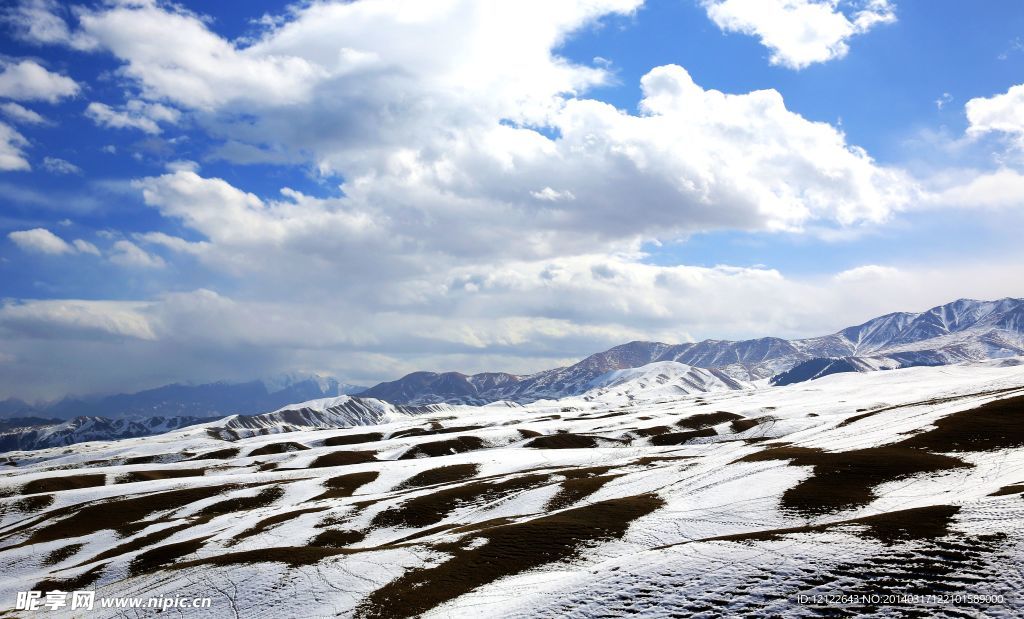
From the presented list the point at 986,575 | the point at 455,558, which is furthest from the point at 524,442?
the point at 986,575

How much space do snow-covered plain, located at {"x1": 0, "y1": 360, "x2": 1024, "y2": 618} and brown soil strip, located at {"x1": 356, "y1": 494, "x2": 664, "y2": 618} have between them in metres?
0.18

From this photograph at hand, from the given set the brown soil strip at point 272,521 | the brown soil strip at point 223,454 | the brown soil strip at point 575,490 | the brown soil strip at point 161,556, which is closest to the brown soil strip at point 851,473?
the brown soil strip at point 575,490

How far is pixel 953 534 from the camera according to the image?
24.9 meters

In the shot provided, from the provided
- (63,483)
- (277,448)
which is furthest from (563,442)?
(63,483)

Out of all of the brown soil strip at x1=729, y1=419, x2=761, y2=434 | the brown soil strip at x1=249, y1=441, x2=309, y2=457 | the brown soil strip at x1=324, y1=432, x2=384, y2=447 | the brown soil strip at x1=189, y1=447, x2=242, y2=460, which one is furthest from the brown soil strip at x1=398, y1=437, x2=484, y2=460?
the brown soil strip at x1=189, y1=447, x2=242, y2=460

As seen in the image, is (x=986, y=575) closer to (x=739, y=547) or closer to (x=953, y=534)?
(x=953, y=534)

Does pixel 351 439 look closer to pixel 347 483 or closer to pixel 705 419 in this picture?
pixel 347 483

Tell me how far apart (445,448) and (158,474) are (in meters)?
63.2

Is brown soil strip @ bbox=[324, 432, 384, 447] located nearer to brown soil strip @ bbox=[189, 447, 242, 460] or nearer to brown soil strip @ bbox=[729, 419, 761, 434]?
brown soil strip @ bbox=[189, 447, 242, 460]

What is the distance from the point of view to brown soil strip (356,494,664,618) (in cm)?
Result: 3131

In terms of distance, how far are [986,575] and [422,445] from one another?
136 metres

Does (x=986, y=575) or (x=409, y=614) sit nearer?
(x=986, y=575)

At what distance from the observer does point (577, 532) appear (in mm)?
41969

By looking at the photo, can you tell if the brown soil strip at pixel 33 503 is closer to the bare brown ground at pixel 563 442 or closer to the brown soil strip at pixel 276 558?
the brown soil strip at pixel 276 558
